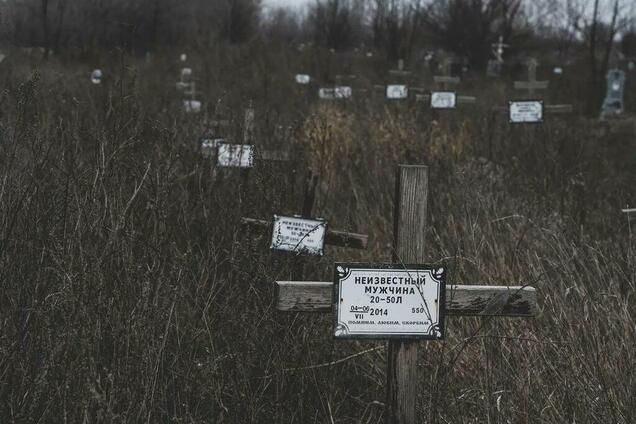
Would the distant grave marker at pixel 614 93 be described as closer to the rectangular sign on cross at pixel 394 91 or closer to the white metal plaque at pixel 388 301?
the rectangular sign on cross at pixel 394 91

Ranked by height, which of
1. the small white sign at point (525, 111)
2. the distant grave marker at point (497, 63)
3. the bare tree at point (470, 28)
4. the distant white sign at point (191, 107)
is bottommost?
the distant white sign at point (191, 107)

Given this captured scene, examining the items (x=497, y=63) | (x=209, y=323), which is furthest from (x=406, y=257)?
(x=497, y=63)

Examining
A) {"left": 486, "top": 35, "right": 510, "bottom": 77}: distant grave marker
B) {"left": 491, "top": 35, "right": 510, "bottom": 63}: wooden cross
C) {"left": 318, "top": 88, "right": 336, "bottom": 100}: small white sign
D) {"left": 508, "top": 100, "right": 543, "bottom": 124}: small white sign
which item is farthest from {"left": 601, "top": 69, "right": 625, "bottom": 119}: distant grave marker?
{"left": 491, "top": 35, "right": 510, "bottom": 63}: wooden cross

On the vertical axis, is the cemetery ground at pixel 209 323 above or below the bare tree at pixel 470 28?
below

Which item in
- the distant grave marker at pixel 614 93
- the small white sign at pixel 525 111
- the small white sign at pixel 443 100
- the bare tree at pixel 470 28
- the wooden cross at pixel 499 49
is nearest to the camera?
the small white sign at pixel 525 111

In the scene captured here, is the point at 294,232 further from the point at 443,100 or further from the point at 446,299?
the point at 443,100

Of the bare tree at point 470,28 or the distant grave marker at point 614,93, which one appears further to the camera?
the bare tree at point 470,28

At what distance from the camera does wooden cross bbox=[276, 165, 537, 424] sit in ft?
6.13

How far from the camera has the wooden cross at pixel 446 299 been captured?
6.13ft

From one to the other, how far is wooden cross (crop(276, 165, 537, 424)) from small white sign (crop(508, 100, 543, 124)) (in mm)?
Answer: 6124

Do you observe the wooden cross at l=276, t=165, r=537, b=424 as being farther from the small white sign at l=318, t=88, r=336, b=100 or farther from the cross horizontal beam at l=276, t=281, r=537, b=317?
the small white sign at l=318, t=88, r=336, b=100

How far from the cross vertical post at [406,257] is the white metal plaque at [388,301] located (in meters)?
0.07

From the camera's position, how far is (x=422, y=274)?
1813mm

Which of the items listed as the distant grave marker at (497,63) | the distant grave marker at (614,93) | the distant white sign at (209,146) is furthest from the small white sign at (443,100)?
the distant grave marker at (497,63)
